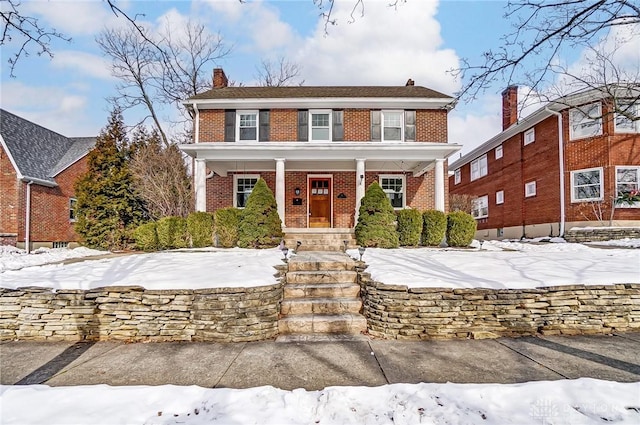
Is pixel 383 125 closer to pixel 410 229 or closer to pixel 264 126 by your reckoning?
pixel 264 126

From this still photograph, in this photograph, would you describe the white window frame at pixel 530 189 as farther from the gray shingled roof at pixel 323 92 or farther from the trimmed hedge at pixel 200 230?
the trimmed hedge at pixel 200 230

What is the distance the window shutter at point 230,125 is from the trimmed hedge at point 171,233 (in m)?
4.90

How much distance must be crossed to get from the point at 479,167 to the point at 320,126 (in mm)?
15142

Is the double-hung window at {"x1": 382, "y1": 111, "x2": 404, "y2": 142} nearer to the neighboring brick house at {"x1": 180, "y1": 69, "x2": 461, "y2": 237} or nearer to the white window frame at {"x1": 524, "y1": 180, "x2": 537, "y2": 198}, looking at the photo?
the neighboring brick house at {"x1": 180, "y1": 69, "x2": 461, "y2": 237}

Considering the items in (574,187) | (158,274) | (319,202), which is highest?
(574,187)

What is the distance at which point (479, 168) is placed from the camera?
23047 millimetres

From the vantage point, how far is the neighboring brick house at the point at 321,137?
43.9 feet

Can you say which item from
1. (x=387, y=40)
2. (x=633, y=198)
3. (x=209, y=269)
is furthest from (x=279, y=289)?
(x=633, y=198)

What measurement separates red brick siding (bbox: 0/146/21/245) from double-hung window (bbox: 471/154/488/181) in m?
27.8

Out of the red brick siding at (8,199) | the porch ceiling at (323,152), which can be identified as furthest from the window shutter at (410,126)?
the red brick siding at (8,199)

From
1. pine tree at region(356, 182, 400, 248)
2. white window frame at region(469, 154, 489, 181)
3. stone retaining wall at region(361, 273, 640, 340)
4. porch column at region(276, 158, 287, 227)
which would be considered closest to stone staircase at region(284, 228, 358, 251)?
pine tree at region(356, 182, 400, 248)

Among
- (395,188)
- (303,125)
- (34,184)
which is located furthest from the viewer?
(34,184)

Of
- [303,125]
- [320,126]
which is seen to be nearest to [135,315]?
[303,125]

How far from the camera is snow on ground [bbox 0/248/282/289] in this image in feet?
16.4
